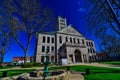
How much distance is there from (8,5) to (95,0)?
1948cm

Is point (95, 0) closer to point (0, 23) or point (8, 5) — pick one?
point (8, 5)

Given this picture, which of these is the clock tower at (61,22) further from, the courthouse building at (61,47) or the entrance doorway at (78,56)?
the entrance doorway at (78,56)

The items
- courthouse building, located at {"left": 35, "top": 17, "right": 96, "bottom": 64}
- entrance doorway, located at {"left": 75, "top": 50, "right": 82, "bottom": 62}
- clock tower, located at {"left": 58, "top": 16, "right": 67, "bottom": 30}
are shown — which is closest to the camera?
courthouse building, located at {"left": 35, "top": 17, "right": 96, "bottom": 64}

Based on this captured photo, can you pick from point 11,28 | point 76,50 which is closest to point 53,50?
point 76,50

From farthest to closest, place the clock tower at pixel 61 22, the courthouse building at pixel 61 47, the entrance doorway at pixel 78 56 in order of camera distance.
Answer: the clock tower at pixel 61 22
the entrance doorway at pixel 78 56
the courthouse building at pixel 61 47

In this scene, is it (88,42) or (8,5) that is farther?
(88,42)

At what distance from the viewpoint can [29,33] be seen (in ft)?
90.6

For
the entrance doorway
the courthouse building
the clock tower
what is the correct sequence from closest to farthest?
the courthouse building, the entrance doorway, the clock tower

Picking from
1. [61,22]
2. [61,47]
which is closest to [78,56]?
[61,47]

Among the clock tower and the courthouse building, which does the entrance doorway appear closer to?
the courthouse building

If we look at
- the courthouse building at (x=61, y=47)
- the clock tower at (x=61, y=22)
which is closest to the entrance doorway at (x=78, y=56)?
the courthouse building at (x=61, y=47)

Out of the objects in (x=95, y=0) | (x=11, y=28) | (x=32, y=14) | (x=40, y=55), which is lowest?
(x=40, y=55)

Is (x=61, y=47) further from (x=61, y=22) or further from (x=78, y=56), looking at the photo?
(x=61, y=22)

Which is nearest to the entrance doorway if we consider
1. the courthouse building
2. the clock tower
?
the courthouse building
